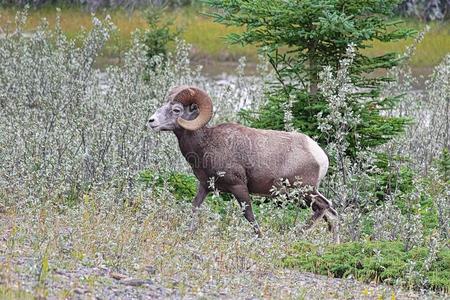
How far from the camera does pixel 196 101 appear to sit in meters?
10.6

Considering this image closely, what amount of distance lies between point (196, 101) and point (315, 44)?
2.03 metres

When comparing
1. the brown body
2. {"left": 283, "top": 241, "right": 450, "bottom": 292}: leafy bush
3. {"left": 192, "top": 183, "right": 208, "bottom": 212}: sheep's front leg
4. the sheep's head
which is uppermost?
the sheep's head

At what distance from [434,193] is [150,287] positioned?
608 cm

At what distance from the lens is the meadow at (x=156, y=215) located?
770 cm

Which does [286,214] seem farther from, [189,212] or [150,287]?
[150,287]

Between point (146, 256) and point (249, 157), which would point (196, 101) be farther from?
point (146, 256)

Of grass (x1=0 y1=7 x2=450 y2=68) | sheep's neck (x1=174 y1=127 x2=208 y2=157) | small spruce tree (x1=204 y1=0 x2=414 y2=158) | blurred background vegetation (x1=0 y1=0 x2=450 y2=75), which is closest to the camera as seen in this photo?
sheep's neck (x1=174 y1=127 x2=208 y2=157)

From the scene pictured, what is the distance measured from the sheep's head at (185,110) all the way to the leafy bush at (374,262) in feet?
5.82

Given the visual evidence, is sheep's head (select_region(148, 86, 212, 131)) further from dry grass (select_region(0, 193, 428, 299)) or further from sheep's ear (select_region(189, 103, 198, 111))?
dry grass (select_region(0, 193, 428, 299))

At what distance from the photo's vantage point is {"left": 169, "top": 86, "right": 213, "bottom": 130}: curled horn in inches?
413

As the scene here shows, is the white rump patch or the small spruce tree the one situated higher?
the small spruce tree

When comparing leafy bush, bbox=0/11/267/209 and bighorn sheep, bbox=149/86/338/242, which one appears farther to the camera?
leafy bush, bbox=0/11/267/209

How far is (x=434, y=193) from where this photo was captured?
12570mm

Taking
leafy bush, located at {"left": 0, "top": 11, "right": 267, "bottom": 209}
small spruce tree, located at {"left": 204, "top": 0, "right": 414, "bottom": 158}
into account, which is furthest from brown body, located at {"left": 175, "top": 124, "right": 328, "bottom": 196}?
small spruce tree, located at {"left": 204, "top": 0, "right": 414, "bottom": 158}
